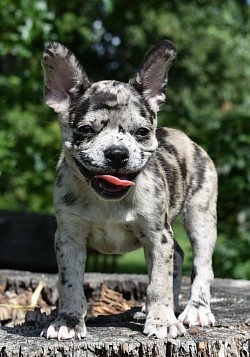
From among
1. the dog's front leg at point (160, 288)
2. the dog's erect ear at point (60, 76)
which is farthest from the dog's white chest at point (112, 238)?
the dog's erect ear at point (60, 76)

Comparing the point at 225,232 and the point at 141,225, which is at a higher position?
the point at 225,232

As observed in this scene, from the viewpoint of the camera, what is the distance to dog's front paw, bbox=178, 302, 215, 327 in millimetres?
4801

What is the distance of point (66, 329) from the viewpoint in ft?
14.1

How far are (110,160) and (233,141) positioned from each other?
6.01 m

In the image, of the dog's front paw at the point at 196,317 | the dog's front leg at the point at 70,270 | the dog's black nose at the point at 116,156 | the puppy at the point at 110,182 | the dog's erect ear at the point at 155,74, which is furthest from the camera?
the dog's front paw at the point at 196,317

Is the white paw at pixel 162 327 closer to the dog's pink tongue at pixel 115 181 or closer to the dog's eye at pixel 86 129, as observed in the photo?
the dog's pink tongue at pixel 115 181

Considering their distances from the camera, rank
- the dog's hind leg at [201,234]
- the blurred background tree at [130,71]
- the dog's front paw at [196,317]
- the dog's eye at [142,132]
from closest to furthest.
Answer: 1. the dog's eye at [142,132]
2. the dog's front paw at [196,317]
3. the dog's hind leg at [201,234]
4. the blurred background tree at [130,71]

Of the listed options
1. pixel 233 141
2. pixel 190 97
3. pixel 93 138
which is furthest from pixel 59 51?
pixel 190 97

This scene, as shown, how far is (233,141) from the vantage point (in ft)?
32.5

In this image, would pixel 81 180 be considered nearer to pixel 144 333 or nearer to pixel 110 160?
pixel 110 160

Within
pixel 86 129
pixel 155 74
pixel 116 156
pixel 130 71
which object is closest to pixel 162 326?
pixel 116 156

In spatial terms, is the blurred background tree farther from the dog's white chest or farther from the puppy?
the dog's white chest

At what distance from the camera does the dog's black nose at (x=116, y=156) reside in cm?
406

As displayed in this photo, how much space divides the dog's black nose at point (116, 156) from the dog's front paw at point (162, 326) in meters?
0.91
